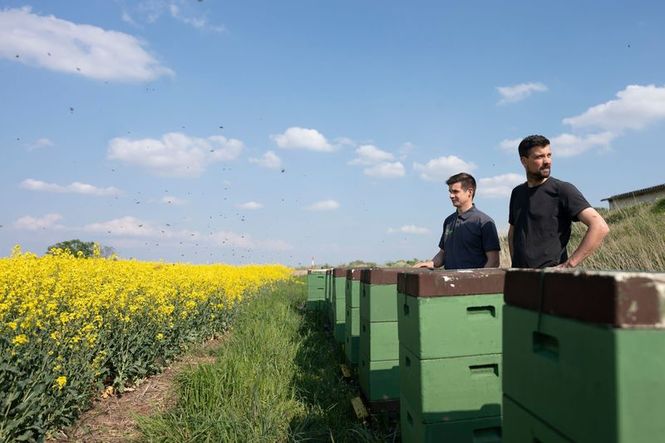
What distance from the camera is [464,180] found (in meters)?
4.86

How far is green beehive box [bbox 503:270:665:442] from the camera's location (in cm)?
113

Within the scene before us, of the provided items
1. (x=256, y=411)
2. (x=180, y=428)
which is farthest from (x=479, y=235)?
(x=180, y=428)

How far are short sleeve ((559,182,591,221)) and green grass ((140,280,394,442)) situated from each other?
238 centimetres

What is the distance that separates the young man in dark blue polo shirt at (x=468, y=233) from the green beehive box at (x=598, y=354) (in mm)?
3228

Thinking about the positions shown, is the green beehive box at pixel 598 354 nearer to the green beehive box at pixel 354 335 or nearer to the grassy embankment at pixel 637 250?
the green beehive box at pixel 354 335

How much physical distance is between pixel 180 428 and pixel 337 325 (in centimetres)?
404

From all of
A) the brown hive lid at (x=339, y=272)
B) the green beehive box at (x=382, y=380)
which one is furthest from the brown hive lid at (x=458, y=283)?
the brown hive lid at (x=339, y=272)

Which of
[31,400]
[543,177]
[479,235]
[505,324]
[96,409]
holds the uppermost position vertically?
[543,177]

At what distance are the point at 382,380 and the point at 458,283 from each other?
87.2 inches

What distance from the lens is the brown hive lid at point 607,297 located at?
3.70 feet

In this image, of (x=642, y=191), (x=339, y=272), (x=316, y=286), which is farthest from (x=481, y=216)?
(x=642, y=191)

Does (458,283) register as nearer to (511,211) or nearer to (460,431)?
(460,431)

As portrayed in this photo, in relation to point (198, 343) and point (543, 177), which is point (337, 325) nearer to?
point (198, 343)

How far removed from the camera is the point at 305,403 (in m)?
4.90
